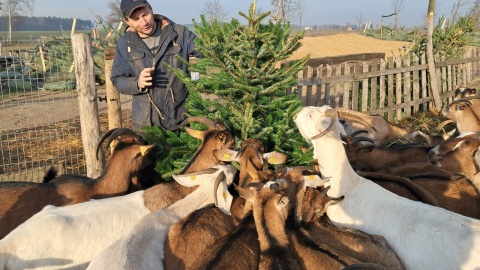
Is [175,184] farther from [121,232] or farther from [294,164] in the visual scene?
[294,164]

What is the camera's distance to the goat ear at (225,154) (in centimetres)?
455

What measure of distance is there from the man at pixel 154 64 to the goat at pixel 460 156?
330 centimetres

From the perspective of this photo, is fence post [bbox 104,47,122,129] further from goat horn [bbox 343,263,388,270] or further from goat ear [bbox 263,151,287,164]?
goat horn [bbox 343,263,388,270]

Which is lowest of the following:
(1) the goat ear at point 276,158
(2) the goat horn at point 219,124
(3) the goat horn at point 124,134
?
(1) the goat ear at point 276,158

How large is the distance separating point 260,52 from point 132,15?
1828mm

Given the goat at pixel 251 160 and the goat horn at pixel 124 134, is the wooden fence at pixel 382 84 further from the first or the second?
the goat at pixel 251 160

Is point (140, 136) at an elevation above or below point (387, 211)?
above

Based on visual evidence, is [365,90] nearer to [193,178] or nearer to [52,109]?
[193,178]

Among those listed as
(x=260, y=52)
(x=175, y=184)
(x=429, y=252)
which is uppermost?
(x=260, y=52)

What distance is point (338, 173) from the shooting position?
164 inches

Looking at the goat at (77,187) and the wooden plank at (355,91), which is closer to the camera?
the goat at (77,187)

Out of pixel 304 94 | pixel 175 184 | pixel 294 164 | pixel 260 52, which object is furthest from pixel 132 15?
pixel 304 94

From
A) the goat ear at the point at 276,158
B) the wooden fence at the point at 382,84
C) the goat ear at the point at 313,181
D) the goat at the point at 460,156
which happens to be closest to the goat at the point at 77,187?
the goat ear at the point at 276,158

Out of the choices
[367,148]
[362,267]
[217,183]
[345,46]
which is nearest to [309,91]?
[367,148]
